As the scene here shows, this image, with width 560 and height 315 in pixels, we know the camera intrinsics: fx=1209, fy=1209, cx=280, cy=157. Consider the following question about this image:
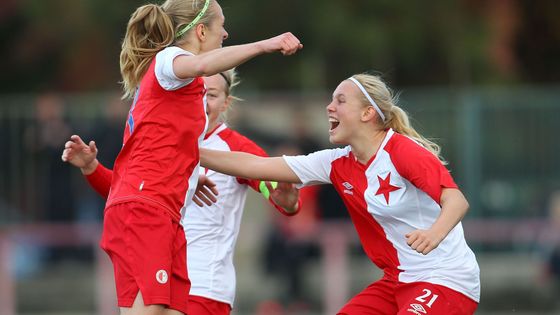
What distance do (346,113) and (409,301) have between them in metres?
1.00

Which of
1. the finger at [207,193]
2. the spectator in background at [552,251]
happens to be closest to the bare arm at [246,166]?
the finger at [207,193]

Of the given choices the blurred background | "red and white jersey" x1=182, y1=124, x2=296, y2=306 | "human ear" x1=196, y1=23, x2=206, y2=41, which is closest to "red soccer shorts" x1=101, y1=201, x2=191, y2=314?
"human ear" x1=196, y1=23, x2=206, y2=41

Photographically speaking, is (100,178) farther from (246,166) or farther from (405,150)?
(405,150)

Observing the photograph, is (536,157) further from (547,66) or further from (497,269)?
(547,66)

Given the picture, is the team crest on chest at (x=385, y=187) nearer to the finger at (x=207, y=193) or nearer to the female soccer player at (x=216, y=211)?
the female soccer player at (x=216, y=211)

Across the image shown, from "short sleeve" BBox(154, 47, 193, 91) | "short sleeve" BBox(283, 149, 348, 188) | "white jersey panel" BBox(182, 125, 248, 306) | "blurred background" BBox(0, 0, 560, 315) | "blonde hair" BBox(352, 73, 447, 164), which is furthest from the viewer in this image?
"blurred background" BBox(0, 0, 560, 315)

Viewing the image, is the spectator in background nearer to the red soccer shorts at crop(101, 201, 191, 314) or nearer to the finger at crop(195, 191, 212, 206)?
the finger at crop(195, 191, 212, 206)

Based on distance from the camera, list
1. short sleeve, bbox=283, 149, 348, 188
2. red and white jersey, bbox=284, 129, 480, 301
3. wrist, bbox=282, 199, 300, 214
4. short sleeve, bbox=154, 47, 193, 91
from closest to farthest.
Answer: short sleeve, bbox=154, 47, 193, 91, red and white jersey, bbox=284, 129, 480, 301, short sleeve, bbox=283, 149, 348, 188, wrist, bbox=282, 199, 300, 214

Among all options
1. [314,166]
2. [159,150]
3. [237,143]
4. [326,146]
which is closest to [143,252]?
[159,150]

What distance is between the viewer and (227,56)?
5145 millimetres

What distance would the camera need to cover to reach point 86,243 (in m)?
11.6

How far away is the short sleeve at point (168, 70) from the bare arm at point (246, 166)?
88 cm

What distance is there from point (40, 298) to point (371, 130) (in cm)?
678

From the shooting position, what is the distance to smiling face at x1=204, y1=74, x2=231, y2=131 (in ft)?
21.9
